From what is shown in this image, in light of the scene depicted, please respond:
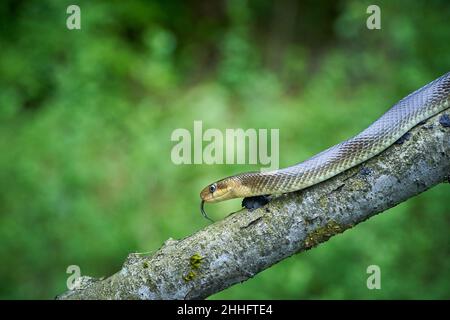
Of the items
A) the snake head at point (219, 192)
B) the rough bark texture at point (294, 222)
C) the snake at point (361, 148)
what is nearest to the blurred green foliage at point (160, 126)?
the snake head at point (219, 192)

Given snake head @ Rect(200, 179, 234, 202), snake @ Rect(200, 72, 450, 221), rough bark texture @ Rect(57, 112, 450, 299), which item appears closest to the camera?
rough bark texture @ Rect(57, 112, 450, 299)

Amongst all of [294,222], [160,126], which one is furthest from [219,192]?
[160,126]

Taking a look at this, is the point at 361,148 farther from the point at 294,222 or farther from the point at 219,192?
the point at 219,192

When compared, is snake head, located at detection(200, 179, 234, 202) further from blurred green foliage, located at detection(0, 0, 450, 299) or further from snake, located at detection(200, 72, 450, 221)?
blurred green foliage, located at detection(0, 0, 450, 299)

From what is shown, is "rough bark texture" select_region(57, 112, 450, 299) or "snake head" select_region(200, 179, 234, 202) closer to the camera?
"rough bark texture" select_region(57, 112, 450, 299)

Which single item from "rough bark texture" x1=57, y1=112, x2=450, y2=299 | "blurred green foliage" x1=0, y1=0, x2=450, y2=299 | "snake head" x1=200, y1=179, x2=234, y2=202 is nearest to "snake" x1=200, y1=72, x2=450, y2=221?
"rough bark texture" x1=57, y1=112, x2=450, y2=299
